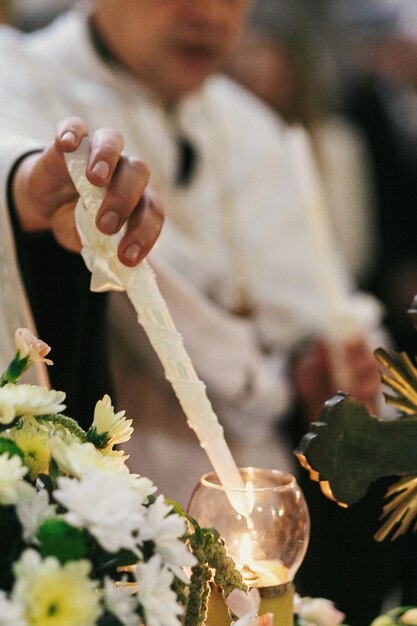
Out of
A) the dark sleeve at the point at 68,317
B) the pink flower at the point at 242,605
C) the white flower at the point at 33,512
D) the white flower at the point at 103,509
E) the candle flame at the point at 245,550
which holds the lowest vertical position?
the dark sleeve at the point at 68,317

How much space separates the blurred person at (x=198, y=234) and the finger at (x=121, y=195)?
0.52 metres

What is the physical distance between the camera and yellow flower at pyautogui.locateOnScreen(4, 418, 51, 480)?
1.70 ft

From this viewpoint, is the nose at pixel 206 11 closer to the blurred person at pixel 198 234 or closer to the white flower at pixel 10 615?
the blurred person at pixel 198 234

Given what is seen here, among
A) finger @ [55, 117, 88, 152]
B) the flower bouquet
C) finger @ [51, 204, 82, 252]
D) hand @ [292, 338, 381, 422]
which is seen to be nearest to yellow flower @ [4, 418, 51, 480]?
the flower bouquet

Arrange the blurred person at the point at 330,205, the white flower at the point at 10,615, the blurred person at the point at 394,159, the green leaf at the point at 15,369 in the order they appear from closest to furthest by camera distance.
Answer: the white flower at the point at 10,615, the green leaf at the point at 15,369, the blurred person at the point at 330,205, the blurred person at the point at 394,159

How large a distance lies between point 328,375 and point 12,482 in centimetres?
117

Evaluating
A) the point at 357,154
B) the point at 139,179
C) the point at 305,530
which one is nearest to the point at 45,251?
the point at 139,179

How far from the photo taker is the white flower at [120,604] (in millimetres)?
467

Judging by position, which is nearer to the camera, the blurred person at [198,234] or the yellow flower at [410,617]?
the yellow flower at [410,617]

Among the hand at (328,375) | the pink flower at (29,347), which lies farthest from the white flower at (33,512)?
the hand at (328,375)

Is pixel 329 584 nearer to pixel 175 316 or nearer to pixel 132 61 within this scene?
pixel 175 316

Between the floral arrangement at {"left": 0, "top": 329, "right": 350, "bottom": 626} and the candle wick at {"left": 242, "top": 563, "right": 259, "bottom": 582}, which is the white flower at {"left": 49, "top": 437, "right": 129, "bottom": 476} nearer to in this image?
the floral arrangement at {"left": 0, "top": 329, "right": 350, "bottom": 626}

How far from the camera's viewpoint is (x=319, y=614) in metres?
0.73

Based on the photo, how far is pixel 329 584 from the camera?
1.42m
